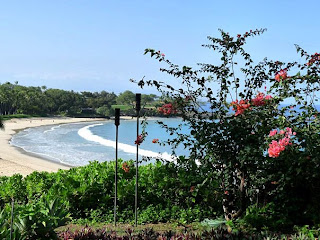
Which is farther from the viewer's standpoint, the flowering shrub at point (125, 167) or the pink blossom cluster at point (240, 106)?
the flowering shrub at point (125, 167)

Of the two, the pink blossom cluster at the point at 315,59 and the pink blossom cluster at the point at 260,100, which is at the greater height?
the pink blossom cluster at the point at 315,59

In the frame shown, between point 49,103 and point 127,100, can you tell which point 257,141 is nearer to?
point 127,100

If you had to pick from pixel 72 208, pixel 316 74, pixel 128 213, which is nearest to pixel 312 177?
pixel 316 74

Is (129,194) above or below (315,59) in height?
below

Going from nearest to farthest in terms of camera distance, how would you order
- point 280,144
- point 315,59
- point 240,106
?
point 280,144
point 240,106
point 315,59

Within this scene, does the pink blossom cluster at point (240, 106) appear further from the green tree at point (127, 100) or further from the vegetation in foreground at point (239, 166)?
the green tree at point (127, 100)

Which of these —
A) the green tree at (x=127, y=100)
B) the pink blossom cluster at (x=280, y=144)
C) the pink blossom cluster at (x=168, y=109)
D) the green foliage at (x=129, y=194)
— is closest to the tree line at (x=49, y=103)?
the green tree at (x=127, y=100)

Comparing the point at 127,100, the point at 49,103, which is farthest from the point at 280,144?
the point at 49,103

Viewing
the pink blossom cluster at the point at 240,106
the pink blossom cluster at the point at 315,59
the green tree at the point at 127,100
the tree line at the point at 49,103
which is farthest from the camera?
the tree line at the point at 49,103

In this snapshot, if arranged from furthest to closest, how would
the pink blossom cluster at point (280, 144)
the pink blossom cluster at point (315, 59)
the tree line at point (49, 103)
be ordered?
the tree line at point (49, 103) < the pink blossom cluster at point (315, 59) < the pink blossom cluster at point (280, 144)

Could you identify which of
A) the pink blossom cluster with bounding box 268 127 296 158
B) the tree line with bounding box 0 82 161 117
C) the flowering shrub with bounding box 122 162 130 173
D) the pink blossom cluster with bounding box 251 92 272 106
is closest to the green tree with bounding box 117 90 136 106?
the tree line with bounding box 0 82 161 117

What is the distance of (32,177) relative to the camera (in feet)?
23.5

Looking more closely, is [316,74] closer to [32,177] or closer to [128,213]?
[128,213]

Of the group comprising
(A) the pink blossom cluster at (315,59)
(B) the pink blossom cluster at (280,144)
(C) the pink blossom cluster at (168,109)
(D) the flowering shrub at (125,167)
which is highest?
(A) the pink blossom cluster at (315,59)
